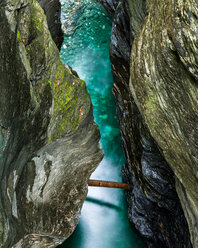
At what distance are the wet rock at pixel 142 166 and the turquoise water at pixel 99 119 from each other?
70 cm

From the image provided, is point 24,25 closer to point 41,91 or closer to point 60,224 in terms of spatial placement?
point 41,91

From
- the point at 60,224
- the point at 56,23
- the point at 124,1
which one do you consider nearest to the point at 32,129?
the point at 60,224

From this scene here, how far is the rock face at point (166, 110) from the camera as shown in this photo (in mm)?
4340

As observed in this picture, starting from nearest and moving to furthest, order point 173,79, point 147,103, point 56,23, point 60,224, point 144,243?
point 173,79 < point 147,103 < point 60,224 < point 144,243 < point 56,23

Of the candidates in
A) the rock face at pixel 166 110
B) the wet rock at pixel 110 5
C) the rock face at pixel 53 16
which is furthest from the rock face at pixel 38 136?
the wet rock at pixel 110 5

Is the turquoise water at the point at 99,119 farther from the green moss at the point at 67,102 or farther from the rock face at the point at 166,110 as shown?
the green moss at the point at 67,102

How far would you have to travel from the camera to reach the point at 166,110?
5062 mm

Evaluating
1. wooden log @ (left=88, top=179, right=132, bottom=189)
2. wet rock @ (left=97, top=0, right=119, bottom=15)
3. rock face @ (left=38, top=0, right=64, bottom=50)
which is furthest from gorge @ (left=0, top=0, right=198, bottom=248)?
wet rock @ (left=97, top=0, right=119, bottom=15)

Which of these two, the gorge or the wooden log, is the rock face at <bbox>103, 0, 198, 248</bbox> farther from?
the wooden log

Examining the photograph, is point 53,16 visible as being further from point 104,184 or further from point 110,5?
point 104,184

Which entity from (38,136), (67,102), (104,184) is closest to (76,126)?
(67,102)

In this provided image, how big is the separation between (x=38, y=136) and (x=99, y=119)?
6.93 metres

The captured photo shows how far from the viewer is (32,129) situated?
594 cm

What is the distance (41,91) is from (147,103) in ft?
6.76
